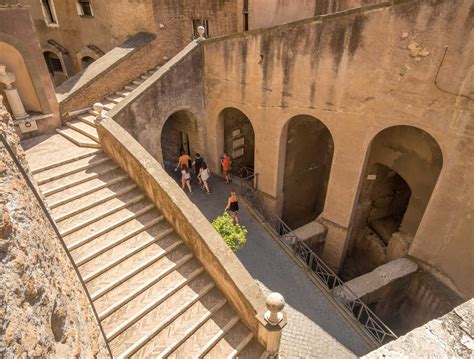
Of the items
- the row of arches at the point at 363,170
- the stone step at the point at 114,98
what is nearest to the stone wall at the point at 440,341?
the row of arches at the point at 363,170

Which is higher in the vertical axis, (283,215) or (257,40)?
(257,40)

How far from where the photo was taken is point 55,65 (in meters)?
17.9

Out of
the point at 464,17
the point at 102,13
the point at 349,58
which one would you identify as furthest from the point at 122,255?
the point at 102,13

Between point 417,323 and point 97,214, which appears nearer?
point 97,214

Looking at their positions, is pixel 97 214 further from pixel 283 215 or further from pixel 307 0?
pixel 307 0

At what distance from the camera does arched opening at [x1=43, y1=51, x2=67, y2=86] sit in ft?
57.3

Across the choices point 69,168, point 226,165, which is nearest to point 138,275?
point 69,168

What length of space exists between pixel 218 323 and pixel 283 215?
7.58 meters

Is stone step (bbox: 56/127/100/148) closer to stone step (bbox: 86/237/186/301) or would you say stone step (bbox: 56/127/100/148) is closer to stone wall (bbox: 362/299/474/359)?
stone step (bbox: 86/237/186/301)

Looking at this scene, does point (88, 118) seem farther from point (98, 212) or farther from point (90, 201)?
point (98, 212)

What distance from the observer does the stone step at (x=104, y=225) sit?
20.5 ft

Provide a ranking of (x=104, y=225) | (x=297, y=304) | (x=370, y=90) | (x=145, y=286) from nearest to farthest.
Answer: (x=145, y=286) < (x=104, y=225) < (x=370, y=90) < (x=297, y=304)

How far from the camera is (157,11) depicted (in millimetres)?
12570

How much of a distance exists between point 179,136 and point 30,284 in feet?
40.0
